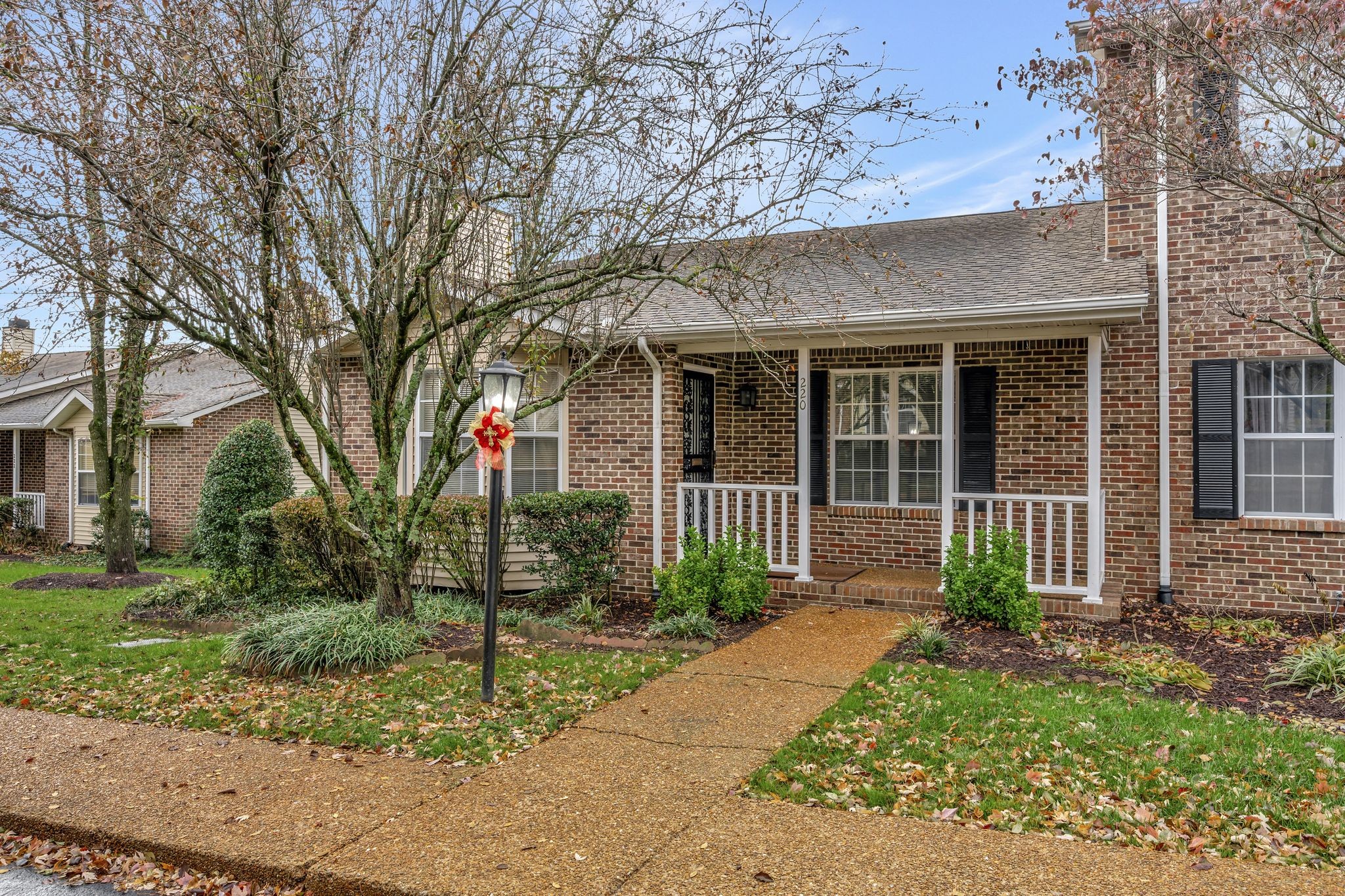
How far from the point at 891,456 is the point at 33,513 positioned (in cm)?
1892

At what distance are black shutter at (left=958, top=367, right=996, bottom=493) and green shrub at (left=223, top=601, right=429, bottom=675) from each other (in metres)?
5.65

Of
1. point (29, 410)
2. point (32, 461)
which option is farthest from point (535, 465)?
point (32, 461)

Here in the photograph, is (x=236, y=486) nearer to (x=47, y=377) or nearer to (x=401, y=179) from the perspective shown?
(x=401, y=179)

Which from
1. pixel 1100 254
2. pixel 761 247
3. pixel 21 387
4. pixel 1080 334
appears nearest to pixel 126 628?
pixel 761 247

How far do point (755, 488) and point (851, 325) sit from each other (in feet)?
5.91

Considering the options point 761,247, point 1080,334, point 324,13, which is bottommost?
point 1080,334

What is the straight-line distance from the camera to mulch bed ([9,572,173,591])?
1298cm

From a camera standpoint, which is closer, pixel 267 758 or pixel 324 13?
pixel 267 758

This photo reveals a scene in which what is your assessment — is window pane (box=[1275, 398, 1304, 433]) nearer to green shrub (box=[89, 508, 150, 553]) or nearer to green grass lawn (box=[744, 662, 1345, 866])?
green grass lawn (box=[744, 662, 1345, 866])

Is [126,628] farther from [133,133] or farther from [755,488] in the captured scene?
[755,488]

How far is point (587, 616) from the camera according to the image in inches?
333

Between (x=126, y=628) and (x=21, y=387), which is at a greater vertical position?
(x=21, y=387)

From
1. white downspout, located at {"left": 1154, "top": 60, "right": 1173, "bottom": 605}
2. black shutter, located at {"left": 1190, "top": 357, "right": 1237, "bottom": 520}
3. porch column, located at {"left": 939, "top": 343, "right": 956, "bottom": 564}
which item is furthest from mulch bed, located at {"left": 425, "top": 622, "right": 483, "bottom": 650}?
black shutter, located at {"left": 1190, "top": 357, "right": 1237, "bottom": 520}

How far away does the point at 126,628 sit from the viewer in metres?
9.36
